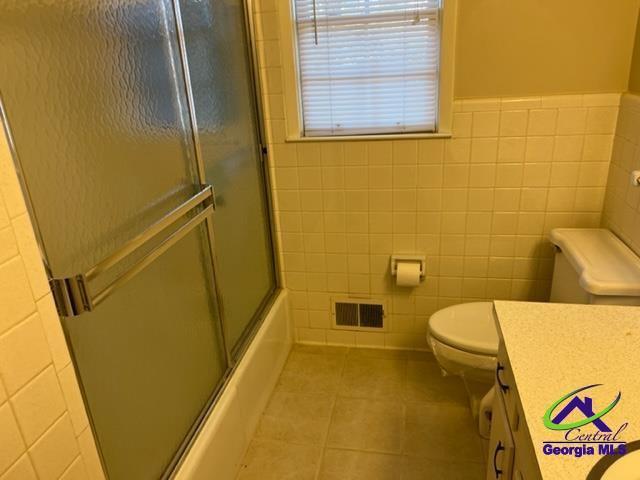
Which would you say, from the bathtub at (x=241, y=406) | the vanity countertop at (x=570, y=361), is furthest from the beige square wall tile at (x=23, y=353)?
the vanity countertop at (x=570, y=361)

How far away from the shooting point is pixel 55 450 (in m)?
0.89

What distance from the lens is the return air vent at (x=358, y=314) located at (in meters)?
2.39

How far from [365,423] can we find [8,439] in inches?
57.1

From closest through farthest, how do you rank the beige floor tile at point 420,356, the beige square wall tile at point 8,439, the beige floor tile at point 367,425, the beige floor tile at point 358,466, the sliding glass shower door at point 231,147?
the beige square wall tile at point 8,439 → the sliding glass shower door at point 231,147 → the beige floor tile at point 358,466 → the beige floor tile at point 367,425 → the beige floor tile at point 420,356

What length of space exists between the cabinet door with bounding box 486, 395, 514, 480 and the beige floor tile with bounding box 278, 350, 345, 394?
101 centimetres

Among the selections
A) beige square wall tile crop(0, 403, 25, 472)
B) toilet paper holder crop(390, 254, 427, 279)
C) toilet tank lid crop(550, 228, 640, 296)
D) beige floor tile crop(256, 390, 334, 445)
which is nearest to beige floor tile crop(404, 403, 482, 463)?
beige floor tile crop(256, 390, 334, 445)

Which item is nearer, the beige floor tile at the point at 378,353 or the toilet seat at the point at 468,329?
the toilet seat at the point at 468,329

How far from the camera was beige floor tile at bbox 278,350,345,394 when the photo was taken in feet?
7.25

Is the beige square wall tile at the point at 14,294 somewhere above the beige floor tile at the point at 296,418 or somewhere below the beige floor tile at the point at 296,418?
above

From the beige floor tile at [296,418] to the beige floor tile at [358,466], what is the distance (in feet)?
0.34

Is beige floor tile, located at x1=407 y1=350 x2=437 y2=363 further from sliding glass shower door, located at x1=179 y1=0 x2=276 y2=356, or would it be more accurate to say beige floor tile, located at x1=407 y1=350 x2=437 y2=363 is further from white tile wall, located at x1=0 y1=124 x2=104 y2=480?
white tile wall, located at x1=0 y1=124 x2=104 y2=480

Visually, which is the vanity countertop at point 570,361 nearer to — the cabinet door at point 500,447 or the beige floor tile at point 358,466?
the cabinet door at point 500,447

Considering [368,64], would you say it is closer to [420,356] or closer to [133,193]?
[133,193]

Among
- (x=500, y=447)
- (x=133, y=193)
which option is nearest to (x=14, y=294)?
(x=133, y=193)
